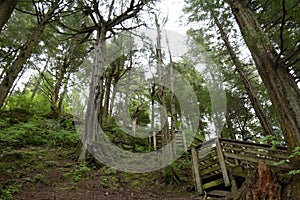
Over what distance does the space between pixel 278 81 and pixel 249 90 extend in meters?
5.04

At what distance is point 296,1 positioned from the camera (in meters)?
3.14

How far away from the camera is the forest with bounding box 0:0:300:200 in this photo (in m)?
3.26

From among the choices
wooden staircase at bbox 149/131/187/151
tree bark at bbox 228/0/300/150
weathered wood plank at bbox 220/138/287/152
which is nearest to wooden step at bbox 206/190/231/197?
weathered wood plank at bbox 220/138/287/152

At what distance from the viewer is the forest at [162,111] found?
3260mm

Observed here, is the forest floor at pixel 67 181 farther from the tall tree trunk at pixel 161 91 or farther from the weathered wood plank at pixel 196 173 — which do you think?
the tall tree trunk at pixel 161 91

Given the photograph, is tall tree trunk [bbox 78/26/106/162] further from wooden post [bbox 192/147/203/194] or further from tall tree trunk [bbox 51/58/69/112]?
tall tree trunk [bbox 51/58/69/112]

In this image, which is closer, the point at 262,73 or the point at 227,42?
the point at 262,73

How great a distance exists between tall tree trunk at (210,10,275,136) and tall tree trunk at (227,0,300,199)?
178 inches

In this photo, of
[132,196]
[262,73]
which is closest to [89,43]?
[132,196]

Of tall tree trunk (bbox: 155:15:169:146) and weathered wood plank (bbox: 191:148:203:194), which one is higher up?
tall tree trunk (bbox: 155:15:169:146)

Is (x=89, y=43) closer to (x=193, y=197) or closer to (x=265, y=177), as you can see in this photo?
(x=193, y=197)

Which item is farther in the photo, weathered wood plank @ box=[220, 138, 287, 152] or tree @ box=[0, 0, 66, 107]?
weathered wood plank @ box=[220, 138, 287, 152]

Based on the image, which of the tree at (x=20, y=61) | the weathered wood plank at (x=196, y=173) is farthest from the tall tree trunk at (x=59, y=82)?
the weathered wood plank at (x=196, y=173)

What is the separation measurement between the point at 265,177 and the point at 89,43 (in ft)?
38.6
